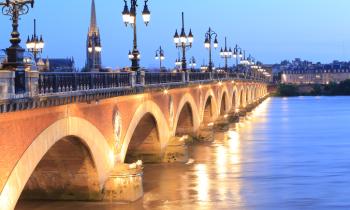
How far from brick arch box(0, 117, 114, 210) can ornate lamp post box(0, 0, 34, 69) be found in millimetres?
1987

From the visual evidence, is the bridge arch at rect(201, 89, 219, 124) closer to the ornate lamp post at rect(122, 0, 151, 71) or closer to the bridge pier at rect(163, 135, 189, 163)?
the bridge pier at rect(163, 135, 189, 163)

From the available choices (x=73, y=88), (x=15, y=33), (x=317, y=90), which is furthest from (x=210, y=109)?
(x=317, y=90)

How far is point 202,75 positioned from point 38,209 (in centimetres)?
2976

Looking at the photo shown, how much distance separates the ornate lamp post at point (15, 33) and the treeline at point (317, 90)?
162036 mm

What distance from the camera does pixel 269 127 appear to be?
2510 inches

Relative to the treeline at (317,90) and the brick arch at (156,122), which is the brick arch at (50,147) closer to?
the brick arch at (156,122)

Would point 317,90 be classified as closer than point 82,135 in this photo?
No

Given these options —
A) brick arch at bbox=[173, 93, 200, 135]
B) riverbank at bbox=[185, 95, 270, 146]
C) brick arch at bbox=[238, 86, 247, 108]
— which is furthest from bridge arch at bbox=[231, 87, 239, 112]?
brick arch at bbox=[173, 93, 200, 135]

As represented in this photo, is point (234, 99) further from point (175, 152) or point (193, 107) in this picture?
point (175, 152)

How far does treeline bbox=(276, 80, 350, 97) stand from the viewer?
17438 centimetres

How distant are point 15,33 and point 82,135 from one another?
609cm

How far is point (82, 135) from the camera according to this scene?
2088 cm

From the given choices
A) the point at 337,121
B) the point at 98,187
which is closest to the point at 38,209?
the point at 98,187

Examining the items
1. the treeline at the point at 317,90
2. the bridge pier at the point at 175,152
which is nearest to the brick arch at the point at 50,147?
the bridge pier at the point at 175,152
